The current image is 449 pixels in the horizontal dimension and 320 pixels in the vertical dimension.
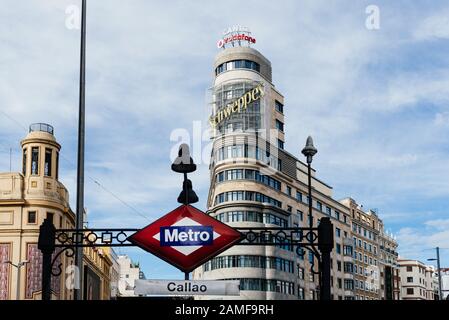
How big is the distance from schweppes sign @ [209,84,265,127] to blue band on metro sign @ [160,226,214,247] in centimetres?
8601

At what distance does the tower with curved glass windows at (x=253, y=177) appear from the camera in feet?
297

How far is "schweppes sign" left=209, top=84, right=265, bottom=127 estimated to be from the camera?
98.7 m

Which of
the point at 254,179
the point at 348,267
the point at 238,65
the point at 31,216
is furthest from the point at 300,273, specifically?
the point at 31,216

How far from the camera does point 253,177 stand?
312 ft

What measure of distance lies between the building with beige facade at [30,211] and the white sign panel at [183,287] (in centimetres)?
5360

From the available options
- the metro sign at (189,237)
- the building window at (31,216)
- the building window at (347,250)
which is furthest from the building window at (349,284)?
the metro sign at (189,237)

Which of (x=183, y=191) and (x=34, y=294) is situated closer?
(x=183, y=191)

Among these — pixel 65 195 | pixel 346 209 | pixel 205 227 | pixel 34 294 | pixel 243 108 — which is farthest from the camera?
pixel 346 209

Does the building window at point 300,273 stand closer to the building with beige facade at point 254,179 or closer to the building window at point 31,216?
the building with beige facade at point 254,179

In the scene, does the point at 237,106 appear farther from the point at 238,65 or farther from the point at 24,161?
the point at 24,161

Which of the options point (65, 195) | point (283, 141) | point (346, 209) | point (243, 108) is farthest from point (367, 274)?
point (65, 195)
